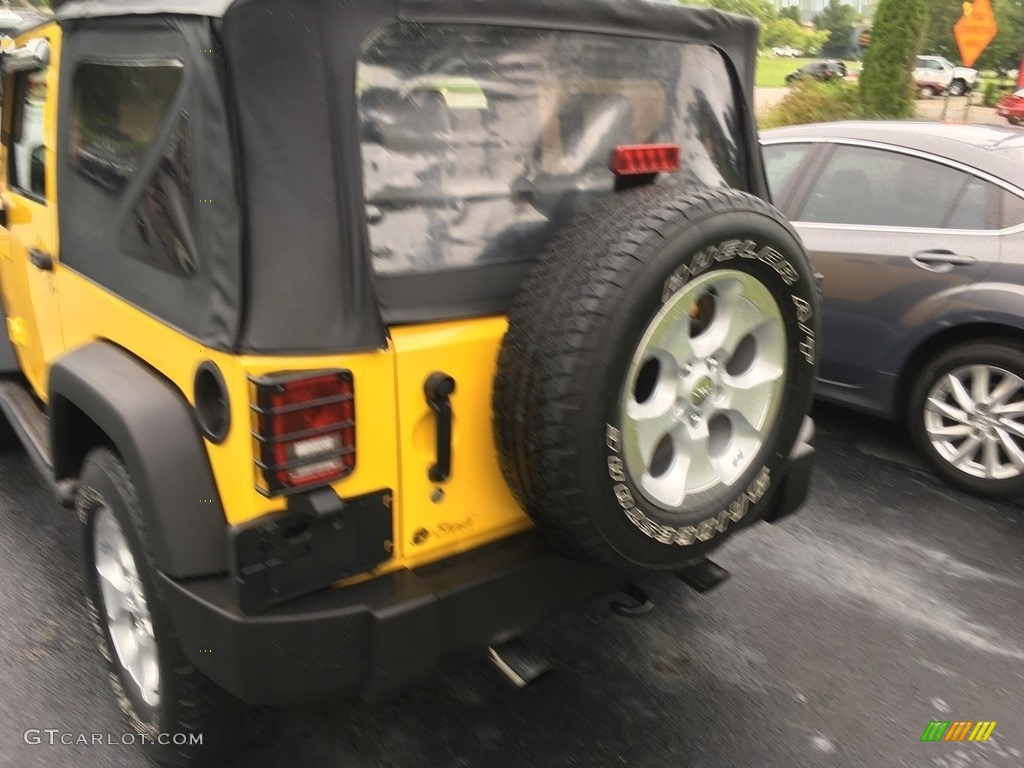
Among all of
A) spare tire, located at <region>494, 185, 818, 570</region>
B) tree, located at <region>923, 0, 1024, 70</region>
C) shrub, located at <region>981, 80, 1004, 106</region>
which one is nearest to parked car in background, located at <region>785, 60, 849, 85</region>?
shrub, located at <region>981, 80, 1004, 106</region>

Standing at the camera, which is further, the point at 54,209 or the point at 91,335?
the point at 54,209

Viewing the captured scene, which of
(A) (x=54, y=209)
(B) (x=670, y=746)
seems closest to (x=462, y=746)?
(B) (x=670, y=746)

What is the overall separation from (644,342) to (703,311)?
1.14 ft

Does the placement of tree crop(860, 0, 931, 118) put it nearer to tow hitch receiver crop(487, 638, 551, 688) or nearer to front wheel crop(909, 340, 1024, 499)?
front wheel crop(909, 340, 1024, 499)

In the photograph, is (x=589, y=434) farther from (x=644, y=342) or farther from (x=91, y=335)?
(x=91, y=335)

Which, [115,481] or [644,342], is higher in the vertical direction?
[644,342]

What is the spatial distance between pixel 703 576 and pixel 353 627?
1.23m

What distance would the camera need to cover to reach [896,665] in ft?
9.41

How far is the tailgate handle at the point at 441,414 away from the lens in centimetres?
189

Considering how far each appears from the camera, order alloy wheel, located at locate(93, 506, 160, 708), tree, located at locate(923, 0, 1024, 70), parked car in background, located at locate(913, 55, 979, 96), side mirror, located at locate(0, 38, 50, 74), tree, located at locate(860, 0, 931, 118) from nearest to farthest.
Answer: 1. alloy wheel, located at locate(93, 506, 160, 708)
2. side mirror, located at locate(0, 38, 50, 74)
3. tree, located at locate(860, 0, 931, 118)
4. parked car in background, located at locate(913, 55, 979, 96)
5. tree, located at locate(923, 0, 1024, 70)

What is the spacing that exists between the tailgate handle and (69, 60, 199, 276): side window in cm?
59

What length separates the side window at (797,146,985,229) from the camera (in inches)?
159

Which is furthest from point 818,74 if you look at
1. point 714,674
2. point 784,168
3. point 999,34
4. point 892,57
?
point 999,34

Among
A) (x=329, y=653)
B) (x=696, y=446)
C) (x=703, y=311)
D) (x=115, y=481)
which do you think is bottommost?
(x=329, y=653)
